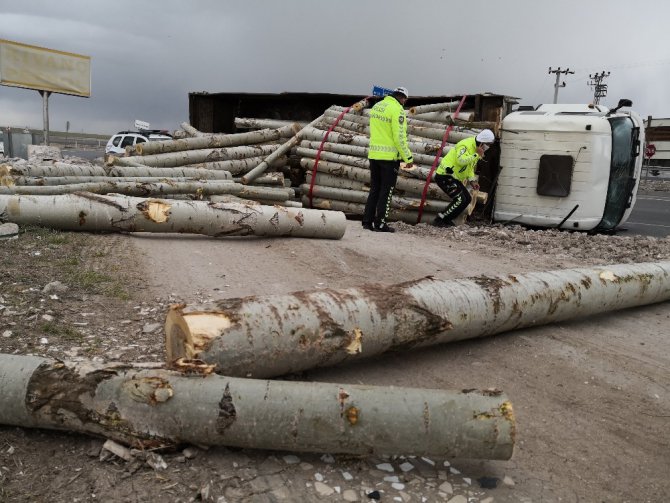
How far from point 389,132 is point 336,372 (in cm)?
562

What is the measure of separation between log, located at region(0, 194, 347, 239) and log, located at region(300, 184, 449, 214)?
3390mm

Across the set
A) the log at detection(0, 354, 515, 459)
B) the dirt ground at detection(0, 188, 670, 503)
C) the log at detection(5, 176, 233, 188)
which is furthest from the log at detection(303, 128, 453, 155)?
the log at detection(0, 354, 515, 459)

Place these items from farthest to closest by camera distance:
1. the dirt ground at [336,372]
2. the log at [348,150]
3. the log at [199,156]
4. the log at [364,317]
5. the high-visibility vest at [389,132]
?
the log at [199,156]
the log at [348,150]
the high-visibility vest at [389,132]
the log at [364,317]
the dirt ground at [336,372]

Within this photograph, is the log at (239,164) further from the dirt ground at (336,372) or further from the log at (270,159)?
the dirt ground at (336,372)

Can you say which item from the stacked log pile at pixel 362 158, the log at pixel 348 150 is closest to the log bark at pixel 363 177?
the stacked log pile at pixel 362 158

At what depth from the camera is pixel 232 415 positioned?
282 cm

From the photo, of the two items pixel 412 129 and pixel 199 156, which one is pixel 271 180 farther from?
pixel 412 129

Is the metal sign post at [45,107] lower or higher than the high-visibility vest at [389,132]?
higher

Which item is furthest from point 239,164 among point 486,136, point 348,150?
point 486,136

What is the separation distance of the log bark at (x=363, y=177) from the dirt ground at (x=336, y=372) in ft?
9.30

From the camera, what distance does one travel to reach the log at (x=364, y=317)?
3.30 meters

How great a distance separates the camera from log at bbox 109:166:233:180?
32.2 ft

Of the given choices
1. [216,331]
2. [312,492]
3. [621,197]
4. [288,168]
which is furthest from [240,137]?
[312,492]

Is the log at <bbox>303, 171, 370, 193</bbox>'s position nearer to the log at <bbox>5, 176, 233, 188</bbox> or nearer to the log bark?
the log bark
